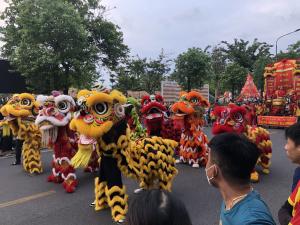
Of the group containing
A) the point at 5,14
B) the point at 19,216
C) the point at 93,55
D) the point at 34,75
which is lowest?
the point at 19,216

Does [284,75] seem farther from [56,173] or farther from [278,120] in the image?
[56,173]

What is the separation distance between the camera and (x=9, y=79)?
1892 cm

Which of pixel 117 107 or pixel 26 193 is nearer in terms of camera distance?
pixel 117 107

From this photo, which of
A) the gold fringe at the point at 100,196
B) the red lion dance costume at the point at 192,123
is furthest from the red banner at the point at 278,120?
the gold fringe at the point at 100,196

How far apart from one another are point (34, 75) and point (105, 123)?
13.6m

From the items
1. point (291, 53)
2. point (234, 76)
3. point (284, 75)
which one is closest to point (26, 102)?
point (284, 75)

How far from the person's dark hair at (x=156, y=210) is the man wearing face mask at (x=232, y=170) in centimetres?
64

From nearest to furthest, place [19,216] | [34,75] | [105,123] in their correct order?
[105,123] < [19,216] < [34,75]

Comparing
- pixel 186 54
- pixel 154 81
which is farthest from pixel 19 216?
pixel 154 81

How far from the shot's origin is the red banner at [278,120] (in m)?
17.2

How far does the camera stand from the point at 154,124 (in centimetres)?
838

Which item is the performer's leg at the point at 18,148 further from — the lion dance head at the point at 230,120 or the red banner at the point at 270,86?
the red banner at the point at 270,86

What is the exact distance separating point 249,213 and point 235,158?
0.31 m

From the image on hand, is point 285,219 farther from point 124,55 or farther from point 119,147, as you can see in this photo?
point 124,55
